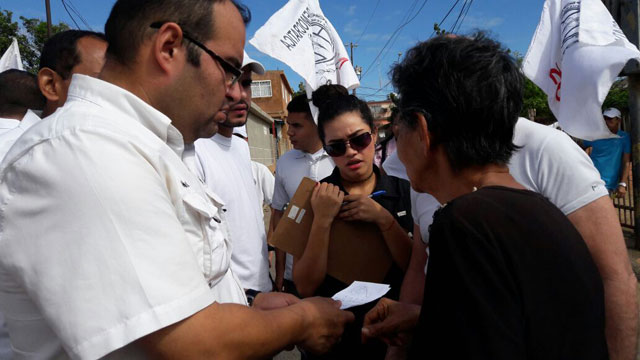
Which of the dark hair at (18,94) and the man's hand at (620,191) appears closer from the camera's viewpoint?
the dark hair at (18,94)

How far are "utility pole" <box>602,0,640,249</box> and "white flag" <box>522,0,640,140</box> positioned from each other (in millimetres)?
3030

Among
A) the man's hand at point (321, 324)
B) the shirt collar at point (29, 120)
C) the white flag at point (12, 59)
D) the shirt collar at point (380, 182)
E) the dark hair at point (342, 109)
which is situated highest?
the white flag at point (12, 59)

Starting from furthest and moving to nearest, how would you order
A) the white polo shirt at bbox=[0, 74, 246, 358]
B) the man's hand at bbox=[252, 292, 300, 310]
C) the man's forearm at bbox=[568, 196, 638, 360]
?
the man's hand at bbox=[252, 292, 300, 310] < the man's forearm at bbox=[568, 196, 638, 360] < the white polo shirt at bbox=[0, 74, 246, 358]

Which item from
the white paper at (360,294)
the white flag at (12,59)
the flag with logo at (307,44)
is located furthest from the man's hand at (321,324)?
the white flag at (12,59)

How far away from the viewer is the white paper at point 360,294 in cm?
155

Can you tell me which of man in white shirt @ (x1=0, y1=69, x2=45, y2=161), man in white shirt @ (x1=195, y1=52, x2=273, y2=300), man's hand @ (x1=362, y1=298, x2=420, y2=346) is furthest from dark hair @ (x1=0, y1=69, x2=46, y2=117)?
man's hand @ (x1=362, y1=298, x2=420, y2=346)

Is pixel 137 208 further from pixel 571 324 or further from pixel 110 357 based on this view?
pixel 571 324

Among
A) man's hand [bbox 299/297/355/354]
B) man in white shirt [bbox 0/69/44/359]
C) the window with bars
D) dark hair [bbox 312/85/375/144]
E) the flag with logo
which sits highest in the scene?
the window with bars

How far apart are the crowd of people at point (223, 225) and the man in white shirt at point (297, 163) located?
1.58m

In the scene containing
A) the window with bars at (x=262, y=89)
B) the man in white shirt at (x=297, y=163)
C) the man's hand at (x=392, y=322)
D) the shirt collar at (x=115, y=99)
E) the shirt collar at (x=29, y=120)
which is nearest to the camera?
the shirt collar at (x=115, y=99)

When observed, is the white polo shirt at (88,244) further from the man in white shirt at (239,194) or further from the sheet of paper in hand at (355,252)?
the man in white shirt at (239,194)

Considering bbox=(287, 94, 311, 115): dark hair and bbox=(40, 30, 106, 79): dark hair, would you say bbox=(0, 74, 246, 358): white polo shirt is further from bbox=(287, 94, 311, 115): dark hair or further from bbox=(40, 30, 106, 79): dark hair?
bbox=(287, 94, 311, 115): dark hair

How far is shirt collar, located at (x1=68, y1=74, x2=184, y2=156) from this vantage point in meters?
1.02

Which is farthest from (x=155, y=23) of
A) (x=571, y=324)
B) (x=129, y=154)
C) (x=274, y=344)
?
(x=571, y=324)
